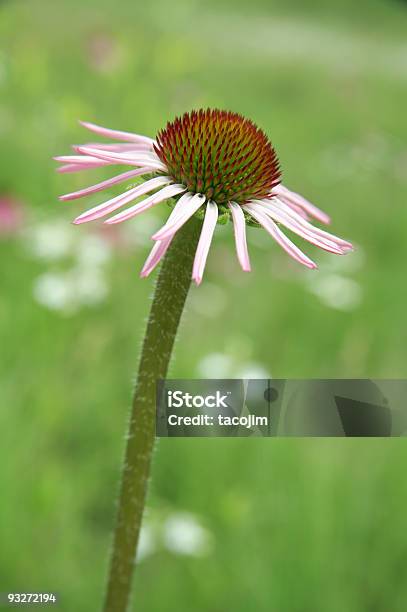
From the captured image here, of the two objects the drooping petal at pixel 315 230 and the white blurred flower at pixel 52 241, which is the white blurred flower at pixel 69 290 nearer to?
the white blurred flower at pixel 52 241

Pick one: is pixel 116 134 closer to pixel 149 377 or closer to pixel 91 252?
pixel 149 377

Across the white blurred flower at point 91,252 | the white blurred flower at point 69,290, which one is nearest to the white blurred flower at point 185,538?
the white blurred flower at point 69,290

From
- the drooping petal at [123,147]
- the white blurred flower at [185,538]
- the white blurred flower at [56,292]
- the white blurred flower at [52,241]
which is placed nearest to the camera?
the drooping petal at [123,147]

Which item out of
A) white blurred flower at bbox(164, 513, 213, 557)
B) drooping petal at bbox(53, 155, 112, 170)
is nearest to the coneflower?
drooping petal at bbox(53, 155, 112, 170)

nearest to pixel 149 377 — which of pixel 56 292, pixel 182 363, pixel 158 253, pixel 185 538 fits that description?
pixel 158 253

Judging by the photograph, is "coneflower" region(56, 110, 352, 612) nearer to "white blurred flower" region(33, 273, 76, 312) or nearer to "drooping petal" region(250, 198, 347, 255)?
"drooping petal" region(250, 198, 347, 255)

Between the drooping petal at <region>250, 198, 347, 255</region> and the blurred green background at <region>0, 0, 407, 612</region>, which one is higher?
the blurred green background at <region>0, 0, 407, 612</region>

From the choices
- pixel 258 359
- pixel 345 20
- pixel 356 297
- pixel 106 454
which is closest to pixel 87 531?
pixel 106 454
